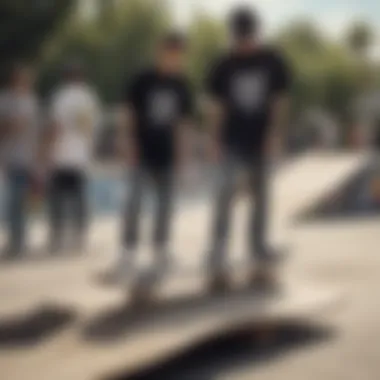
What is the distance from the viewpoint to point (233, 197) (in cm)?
295

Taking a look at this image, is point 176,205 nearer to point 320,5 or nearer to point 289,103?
point 289,103

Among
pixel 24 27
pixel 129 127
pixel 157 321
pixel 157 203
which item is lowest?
pixel 157 321

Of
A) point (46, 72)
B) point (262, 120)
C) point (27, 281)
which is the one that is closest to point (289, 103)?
point (262, 120)

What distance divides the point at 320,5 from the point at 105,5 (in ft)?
1.74

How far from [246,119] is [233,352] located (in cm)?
60

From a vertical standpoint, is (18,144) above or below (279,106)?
above

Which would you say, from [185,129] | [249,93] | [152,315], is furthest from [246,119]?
[152,315]

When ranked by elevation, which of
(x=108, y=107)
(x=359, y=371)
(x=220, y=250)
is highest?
(x=108, y=107)

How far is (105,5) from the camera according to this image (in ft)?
8.52

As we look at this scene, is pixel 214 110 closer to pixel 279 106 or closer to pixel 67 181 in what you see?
pixel 279 106

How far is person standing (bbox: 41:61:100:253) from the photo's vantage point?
8.73ft

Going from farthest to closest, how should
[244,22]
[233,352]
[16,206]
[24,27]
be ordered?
[233,352] → [16,206] → [244,22] → [24,27]

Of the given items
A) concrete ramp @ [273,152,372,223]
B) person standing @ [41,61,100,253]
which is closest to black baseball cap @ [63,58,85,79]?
person standing @ [41,61,100,253]

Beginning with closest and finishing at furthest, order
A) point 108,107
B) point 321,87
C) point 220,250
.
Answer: point 321,87
point 108,107
point 220,250
